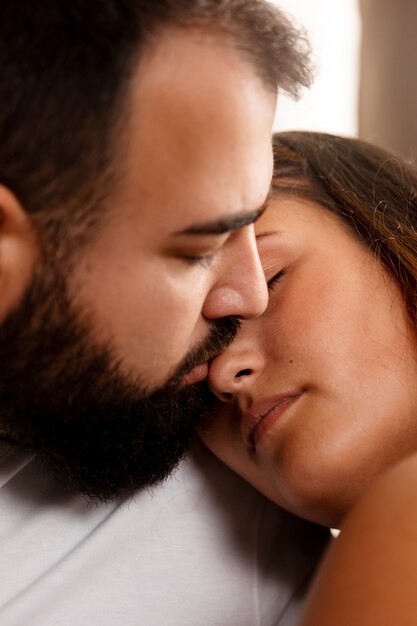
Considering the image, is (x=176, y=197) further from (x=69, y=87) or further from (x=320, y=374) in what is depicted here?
(x=320, y=374)

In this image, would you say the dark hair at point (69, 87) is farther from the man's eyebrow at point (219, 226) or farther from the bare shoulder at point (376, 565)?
the bare shoulder at point (376, 565)

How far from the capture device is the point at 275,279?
3.42ft

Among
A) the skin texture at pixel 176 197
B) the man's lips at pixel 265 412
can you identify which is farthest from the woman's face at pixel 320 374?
the skin texture at pixel 176 197

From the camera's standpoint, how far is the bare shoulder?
0.66 metres

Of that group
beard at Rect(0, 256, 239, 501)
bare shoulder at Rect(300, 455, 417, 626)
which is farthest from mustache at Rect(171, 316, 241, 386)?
bare shoulder at Rect(300, 455, 417, 626)

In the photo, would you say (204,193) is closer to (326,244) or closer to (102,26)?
(102,26)

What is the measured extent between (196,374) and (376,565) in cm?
37

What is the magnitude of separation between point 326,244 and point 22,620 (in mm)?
535

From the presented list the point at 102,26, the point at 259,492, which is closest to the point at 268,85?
the point at 102,26

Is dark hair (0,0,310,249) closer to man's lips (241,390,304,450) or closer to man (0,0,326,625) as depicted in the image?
man (0,0,326,625)

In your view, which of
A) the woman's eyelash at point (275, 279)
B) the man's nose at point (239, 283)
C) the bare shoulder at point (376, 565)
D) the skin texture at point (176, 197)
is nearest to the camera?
the bare shoulder at point (376, 565)

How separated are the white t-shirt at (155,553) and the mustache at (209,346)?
0.66ft

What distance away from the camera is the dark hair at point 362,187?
106cm

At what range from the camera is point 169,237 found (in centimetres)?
81
